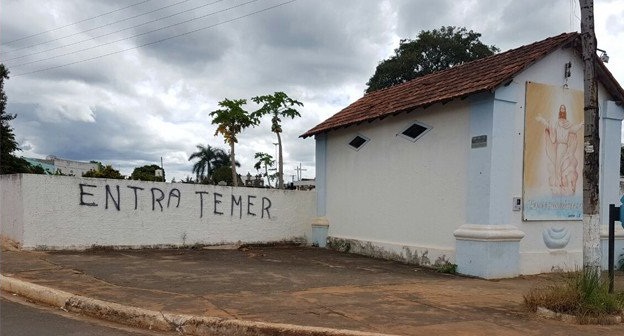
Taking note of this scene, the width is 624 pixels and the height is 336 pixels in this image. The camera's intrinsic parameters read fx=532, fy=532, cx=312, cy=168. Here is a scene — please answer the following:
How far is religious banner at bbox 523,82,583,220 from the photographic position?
428 inches

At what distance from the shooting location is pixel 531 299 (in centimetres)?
697

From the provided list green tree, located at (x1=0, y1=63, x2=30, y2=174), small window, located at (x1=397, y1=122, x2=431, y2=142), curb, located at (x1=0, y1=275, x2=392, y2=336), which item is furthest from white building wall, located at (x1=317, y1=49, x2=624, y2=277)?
green tree, located at (x1=0, y1=63, x2=30, y2=174)

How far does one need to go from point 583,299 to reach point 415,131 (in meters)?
6.47

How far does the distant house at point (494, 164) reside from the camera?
34.2ft

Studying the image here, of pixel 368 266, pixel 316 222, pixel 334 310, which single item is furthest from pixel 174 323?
pixel 316 222

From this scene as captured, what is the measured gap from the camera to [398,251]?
1266cm

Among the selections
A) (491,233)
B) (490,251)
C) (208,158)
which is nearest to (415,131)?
(491,233)

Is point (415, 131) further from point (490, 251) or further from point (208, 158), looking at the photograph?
point (208, 158)

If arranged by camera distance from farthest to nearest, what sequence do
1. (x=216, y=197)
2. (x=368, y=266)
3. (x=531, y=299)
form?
(x=216, y=197) < (x=368, y=266) < (x=531, y=299)

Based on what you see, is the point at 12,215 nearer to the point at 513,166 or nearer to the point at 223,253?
the point at 223,253

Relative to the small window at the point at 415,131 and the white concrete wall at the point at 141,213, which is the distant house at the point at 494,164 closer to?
the small window at the point at 415,131

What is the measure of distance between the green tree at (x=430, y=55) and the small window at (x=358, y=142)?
20.3 metres

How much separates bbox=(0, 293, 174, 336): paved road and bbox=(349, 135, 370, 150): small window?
9276 mm

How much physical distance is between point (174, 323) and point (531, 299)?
4.53 meters
